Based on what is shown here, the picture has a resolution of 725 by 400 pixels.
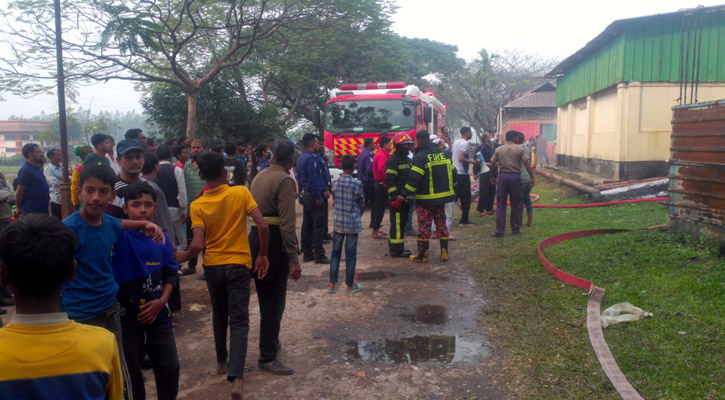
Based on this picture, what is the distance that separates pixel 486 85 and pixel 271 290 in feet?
132

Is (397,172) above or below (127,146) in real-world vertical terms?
below

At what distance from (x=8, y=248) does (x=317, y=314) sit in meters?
4.15

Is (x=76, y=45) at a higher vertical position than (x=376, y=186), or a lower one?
higher

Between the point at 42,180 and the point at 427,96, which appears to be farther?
the point at 427,96

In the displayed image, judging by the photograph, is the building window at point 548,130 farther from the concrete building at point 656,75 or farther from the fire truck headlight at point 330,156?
the fire truck headlight at point 330,156

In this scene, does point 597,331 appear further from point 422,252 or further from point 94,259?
→ point 94,259

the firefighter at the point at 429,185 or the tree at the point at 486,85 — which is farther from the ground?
the tree at the point at 486,85

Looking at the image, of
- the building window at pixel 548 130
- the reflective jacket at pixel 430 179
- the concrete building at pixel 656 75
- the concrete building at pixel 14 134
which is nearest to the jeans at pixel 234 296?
the reflective jacket at pixel 430 179

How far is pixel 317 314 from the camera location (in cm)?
564

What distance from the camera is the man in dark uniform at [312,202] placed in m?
8.03

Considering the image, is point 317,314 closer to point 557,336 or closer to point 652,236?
point 557,336

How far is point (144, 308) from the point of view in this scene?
311 centimetres

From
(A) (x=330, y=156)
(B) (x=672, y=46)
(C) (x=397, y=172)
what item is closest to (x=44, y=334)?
(C) (x=397, y=172)

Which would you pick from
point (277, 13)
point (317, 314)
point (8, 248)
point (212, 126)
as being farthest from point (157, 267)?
point (212, 126)
